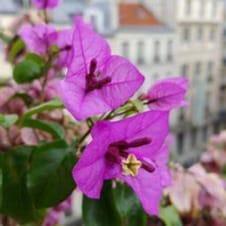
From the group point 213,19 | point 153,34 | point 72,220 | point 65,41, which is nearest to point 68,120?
point 65,41

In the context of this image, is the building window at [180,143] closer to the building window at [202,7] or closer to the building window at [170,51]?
the building window at [170,51]

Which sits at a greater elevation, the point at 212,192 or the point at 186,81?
the point at 186,81

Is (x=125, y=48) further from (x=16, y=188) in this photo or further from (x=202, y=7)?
(x=16, y=188)

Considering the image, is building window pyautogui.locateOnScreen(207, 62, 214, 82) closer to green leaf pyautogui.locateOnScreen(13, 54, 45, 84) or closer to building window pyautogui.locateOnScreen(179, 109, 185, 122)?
building window pyautogui.locateOnScreen(179, 109, 185, 122)

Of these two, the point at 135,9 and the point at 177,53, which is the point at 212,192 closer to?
the point at 135,9

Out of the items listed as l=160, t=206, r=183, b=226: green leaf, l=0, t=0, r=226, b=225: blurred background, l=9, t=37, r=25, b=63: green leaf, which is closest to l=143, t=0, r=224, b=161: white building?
l=0, t=0, r=226, b=225: blurred background

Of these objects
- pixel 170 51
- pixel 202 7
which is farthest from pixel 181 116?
pixel 202 7
